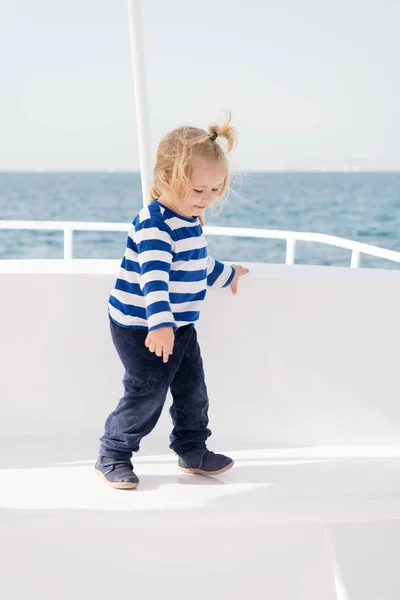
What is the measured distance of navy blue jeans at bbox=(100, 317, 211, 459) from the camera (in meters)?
1.67

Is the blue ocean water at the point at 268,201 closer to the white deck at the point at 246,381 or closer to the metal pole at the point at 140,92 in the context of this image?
the metal pole at the point at 140,92

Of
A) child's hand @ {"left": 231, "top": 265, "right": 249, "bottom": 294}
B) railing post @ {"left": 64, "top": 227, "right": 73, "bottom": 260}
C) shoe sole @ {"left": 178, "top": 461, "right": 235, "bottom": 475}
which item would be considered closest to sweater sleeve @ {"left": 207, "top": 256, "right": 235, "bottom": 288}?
child's hand @ {"left": 231, "top": 265, "right": 249, "bottom": 294}

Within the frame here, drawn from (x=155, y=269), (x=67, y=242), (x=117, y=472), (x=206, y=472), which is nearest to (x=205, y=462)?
(x=206, y=472)

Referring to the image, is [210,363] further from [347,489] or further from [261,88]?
[261,88]

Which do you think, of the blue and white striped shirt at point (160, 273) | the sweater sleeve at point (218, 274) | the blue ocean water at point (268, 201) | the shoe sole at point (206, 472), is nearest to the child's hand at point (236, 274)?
the sweater sleeve at point (218, 274)

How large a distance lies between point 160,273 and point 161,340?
0.42 ft

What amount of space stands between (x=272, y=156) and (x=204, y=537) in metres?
19.2

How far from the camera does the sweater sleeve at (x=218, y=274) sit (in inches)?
71.5

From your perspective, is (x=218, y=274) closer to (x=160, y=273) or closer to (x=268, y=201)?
(x=160, y=273)

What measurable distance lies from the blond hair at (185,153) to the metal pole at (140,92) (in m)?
0.62

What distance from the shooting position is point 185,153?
1.56 metres

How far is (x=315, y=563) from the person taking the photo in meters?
1.46

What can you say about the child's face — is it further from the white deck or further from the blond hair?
the white deck

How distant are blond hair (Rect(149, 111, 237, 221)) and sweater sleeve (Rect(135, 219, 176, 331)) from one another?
8 centimetres
